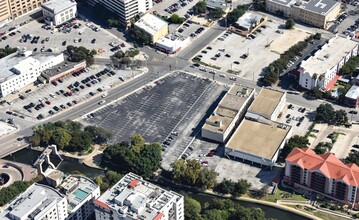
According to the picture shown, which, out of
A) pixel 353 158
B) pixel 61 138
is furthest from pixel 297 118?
pixel 61 138

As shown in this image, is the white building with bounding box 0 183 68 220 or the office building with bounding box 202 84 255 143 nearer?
the white building with bounding box 0 183 68 220

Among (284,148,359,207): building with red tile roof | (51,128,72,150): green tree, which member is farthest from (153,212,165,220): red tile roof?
(51,128,72,150): green tree

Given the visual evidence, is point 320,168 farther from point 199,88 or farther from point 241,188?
point 199,88

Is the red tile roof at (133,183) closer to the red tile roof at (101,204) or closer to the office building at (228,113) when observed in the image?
the red tile roof at (101,204)

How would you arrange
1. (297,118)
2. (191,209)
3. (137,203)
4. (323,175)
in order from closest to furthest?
(137,203), (191,209), (323,175), (297,118)

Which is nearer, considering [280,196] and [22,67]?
[280,196]

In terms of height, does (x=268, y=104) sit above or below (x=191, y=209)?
above

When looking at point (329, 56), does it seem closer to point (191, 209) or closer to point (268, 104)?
point (268, 104)

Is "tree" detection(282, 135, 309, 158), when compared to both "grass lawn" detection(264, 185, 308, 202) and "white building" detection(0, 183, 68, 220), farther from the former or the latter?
"white building" detection(0, 183, 68, 220)
